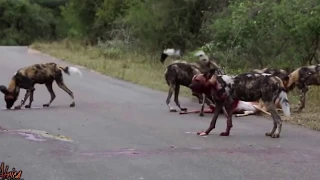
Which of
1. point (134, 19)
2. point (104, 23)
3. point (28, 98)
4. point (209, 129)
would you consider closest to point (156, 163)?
point (209, 129)

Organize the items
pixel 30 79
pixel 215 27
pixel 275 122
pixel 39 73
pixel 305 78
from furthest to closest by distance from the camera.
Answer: pixel 215 27, pixel 39 73, pixel 30 79, pixel 305 78, pixel 275 122

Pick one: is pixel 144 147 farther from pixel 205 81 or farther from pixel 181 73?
pixel 181 73

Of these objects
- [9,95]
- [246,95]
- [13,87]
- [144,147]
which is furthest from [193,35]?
[144,147]

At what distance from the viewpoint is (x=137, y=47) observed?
105 ft

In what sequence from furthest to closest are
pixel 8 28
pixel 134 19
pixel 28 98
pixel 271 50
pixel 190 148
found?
pixel 8 28 < pixel 134 19 < pixel 271 50 < pixel 28 98 < pixel 190 148

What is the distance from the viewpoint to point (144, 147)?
9.80 metres

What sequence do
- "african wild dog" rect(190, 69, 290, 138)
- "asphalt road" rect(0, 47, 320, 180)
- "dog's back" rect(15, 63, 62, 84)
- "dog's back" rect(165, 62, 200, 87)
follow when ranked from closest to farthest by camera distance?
1. "asphalt road" rect(0, 47, 320, 180)
2. "african wild dog" rect(190, 69, 290, 138)
3. "dog's back" rect(165, 62, 200, 87)
4. "dog's back" rect(15, 63, 62, 84)

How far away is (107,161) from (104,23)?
31706 millimetres

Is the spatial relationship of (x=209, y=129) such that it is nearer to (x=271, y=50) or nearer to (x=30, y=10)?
(x=271, y=50)

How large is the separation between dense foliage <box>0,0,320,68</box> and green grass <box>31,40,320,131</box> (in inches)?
42.6

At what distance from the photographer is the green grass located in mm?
13789

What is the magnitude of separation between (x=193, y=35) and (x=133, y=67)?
9.78ft

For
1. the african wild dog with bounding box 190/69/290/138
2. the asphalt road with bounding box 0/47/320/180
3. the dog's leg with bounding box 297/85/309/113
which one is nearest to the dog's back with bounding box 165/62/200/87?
the asphalt road with bounding box 0/47/320/180

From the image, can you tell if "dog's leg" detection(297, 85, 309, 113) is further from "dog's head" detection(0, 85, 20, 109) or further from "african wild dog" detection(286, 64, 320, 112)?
"dog's head" detection(0, 85, 20, 109)
